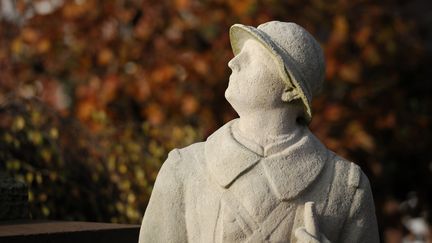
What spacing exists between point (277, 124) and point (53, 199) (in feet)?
15.5

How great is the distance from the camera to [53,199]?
8695mm

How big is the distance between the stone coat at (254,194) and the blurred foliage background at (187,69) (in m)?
5.21

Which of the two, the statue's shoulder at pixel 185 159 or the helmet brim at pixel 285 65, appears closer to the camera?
the helmet brim at pixel 285 65

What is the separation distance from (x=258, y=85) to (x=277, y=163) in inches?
11.9

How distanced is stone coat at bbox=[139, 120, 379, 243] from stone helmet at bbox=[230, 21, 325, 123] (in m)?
0.19

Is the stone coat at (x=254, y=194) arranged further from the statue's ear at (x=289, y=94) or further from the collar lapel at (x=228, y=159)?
the statue's ear at (x=289, y=94)

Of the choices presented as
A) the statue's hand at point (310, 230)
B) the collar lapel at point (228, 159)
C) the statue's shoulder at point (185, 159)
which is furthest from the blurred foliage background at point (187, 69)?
the statue's hand at point (310, 230)

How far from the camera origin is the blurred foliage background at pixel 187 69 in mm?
11234

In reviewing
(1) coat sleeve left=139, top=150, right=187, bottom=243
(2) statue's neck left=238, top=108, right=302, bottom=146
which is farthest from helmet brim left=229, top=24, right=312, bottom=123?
(1) coat sleeve left=139, top=150, right=187, bottom=243

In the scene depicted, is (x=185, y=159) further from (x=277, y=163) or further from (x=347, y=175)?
(x=347, y=175)

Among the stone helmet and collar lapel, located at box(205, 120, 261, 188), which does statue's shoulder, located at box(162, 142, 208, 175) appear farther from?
the stone helmet

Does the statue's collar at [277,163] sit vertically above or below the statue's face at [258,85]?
below

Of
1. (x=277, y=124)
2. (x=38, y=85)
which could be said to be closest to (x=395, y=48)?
(x=38, y=85)

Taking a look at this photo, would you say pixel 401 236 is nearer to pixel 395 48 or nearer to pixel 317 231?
pixel 395 48
